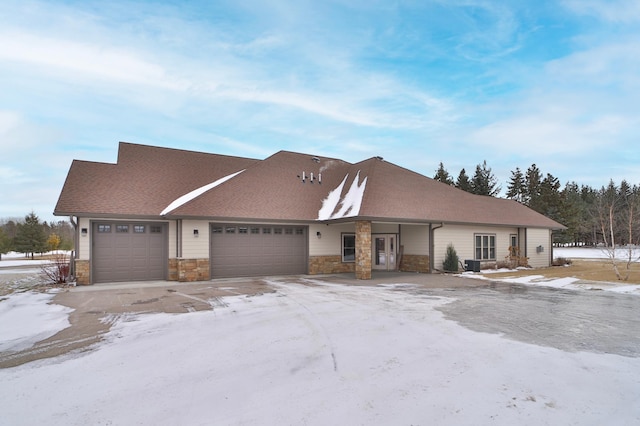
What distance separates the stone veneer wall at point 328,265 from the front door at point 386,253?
1747 mm

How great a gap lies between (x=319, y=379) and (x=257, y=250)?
1200cm

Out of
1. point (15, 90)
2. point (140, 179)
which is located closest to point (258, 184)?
point (140, 179)

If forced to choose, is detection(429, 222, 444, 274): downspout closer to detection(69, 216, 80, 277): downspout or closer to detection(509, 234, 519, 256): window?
detection(509, 234, 519, 256): window

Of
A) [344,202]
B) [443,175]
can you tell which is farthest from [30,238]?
[443,175]

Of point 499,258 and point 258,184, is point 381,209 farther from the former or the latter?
point 499,258

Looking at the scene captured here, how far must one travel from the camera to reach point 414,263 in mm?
18031

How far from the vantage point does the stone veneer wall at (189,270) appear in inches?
561

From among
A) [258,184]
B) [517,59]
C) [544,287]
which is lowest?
[544,287]

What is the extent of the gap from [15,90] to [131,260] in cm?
797

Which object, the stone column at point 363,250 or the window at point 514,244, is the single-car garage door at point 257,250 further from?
the window at point 514,244

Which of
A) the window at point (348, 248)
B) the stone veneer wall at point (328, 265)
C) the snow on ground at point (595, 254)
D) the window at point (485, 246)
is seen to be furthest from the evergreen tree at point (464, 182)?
the stone veneer wall at point (328, 265)

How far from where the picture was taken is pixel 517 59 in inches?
606

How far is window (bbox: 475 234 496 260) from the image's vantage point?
1939 centimetres

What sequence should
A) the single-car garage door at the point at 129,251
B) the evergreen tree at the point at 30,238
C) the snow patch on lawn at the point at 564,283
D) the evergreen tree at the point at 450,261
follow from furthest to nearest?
the evergreen tree at the point at 30,238 → the evergreen tree at the point at 450,261 → the single-car garage door at the point at 129,251 → the snow patch on lawn at the point at 564,283
